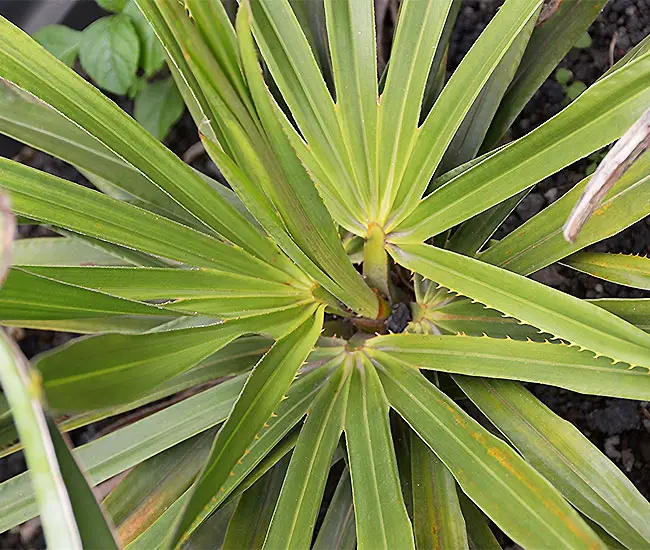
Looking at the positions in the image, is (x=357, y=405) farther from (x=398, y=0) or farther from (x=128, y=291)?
(x=398, y=0)

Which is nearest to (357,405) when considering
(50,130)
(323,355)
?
(323,355)

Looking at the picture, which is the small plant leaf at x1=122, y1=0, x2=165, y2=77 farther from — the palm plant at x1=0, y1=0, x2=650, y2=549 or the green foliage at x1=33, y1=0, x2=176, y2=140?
the palm plant at x1=0, y1=0, x2=650, y2=549

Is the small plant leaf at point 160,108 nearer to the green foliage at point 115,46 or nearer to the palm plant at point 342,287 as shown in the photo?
the green foliage at point 115,46

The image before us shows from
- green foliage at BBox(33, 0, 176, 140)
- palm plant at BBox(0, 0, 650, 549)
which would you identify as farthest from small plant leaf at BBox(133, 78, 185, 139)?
palm plant at BBox(0, 0, 650, 549)

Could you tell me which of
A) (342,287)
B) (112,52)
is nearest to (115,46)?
(112,52)

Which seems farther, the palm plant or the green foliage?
the green foliage

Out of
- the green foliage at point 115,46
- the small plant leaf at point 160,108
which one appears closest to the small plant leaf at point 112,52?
the green foliage at point 115,46
